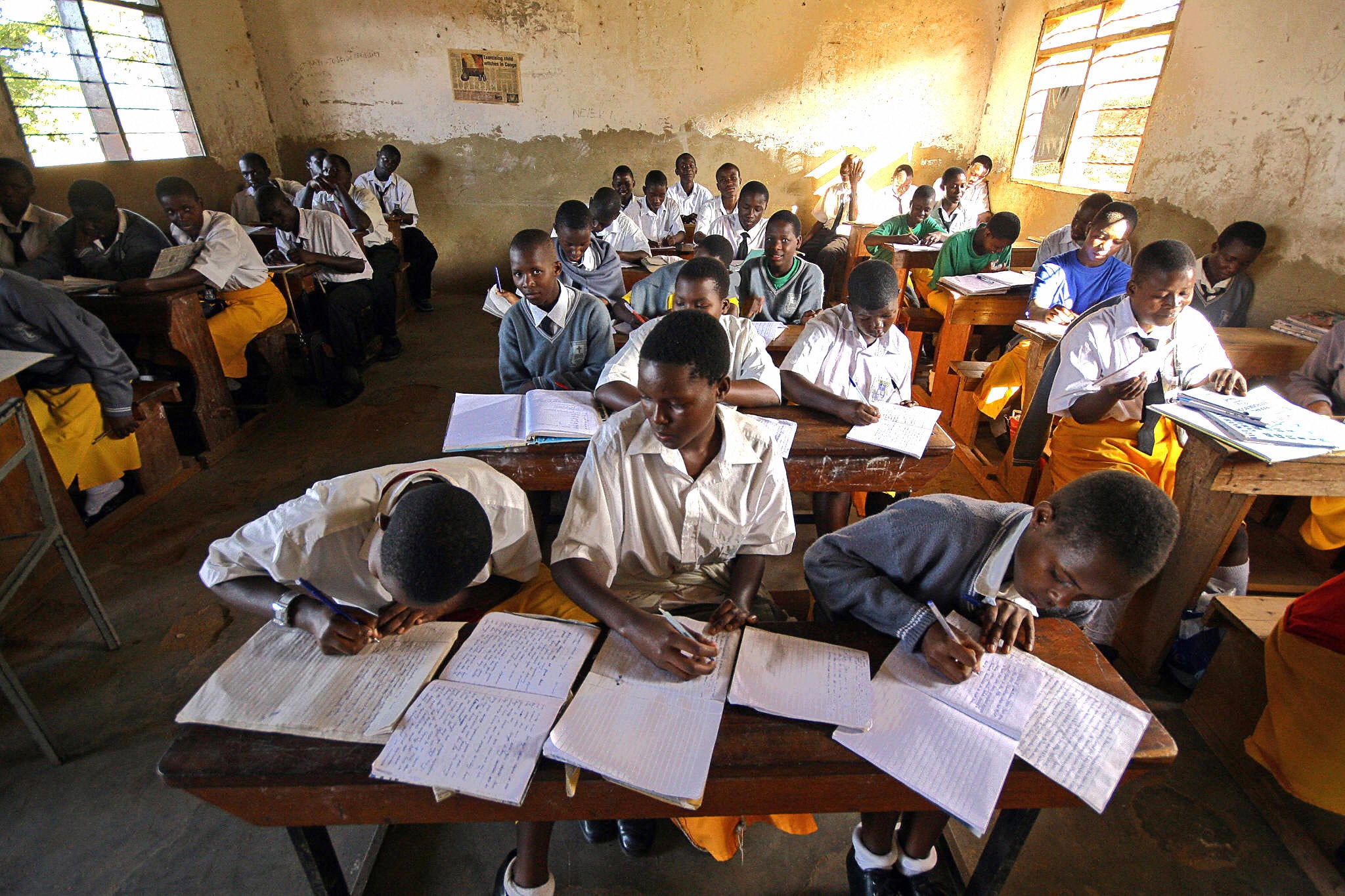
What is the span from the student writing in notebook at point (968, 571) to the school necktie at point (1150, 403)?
1.35 m

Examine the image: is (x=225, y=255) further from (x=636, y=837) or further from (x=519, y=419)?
(x=636, y=837)

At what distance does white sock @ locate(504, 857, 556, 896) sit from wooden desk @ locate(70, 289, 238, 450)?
10.4 ft

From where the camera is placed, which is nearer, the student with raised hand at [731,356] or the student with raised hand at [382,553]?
the student with raised hand at [382,553]

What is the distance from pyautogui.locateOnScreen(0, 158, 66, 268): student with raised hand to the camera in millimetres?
3406

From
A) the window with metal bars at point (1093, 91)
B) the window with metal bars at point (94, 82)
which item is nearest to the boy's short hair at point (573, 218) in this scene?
the window with metal bars at point (94, 82)

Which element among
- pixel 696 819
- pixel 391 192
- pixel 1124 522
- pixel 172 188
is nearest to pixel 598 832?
pixel 696 819

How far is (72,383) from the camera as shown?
2.62 meters

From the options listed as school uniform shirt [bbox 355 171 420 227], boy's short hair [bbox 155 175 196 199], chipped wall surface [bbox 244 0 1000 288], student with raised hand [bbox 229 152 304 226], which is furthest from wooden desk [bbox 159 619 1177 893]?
chipped wall surface [bbox 244 0 1000 288]

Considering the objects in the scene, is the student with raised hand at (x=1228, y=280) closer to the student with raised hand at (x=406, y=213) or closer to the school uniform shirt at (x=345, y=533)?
the school uniform shirt at (x=345, y=533)

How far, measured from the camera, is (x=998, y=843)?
4.10ft

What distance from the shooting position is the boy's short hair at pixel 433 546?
103cm

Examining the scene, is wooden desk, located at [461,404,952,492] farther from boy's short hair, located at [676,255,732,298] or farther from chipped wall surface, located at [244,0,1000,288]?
chipped wall surface, located at [244,0,1000,288]

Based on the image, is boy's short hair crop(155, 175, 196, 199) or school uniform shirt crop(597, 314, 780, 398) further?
boy's short hair crop(155, 175, 196, 199)

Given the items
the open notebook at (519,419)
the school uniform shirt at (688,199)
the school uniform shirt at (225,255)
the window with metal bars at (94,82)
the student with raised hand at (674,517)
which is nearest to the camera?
the student with raised hand at (674,517)
